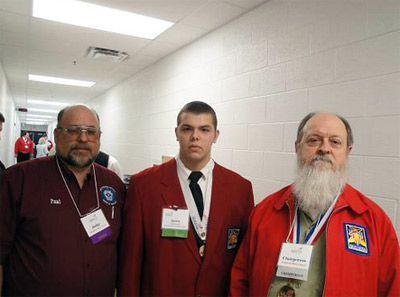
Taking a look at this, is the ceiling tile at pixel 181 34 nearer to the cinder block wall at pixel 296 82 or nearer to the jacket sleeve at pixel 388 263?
the cinder block wall at pixel 296 82

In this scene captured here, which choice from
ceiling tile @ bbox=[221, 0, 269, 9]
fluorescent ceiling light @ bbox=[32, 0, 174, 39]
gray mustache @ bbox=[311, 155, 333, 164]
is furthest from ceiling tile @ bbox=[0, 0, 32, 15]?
gray mustache @ bbox=[311, 155, 333, 164]

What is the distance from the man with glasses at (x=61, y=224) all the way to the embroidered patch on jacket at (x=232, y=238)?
61cm

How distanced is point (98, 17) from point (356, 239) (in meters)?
3.21

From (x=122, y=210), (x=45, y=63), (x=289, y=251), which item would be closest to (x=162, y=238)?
(x=122, y=210)

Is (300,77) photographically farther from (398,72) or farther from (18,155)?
(18,155)

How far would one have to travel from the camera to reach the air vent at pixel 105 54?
4.36 meters

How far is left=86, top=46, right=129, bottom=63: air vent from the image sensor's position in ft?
14.3

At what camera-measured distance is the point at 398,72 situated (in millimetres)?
1686

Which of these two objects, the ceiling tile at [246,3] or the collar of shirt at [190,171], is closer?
the collar of shirt at [190,171]

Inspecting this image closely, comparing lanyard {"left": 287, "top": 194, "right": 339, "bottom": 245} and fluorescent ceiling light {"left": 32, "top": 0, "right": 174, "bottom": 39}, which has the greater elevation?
fluorescent ceiling light {"left": 32, "top": 0, "right": 174, "bottom": 39}

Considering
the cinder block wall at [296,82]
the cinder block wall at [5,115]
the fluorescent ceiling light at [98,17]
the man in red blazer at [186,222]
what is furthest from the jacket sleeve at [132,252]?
the cinder block wall at [5,115]

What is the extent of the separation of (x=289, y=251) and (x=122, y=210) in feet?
3.09

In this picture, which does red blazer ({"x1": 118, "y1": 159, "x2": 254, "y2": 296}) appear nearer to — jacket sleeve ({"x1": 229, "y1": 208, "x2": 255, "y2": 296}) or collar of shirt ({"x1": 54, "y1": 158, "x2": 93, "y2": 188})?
jacket sleeve ({"x1": 229, "y1": 208, "x2": 255, "y2": 296})

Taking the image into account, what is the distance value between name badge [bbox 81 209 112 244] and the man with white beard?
700 millimetres
